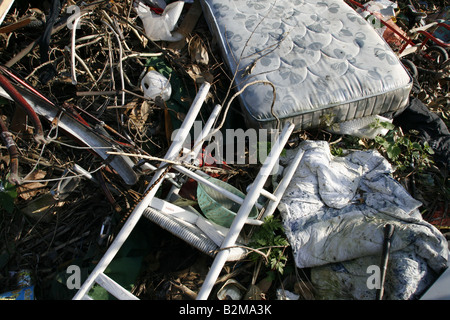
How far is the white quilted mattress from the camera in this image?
226 cm

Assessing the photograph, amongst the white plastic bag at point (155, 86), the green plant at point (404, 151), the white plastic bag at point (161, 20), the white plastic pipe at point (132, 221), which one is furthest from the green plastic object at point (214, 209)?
the white plastic bag at point (161, 20)

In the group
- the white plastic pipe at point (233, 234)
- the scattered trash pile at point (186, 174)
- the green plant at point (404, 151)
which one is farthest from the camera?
the green plant at point (404, 151)

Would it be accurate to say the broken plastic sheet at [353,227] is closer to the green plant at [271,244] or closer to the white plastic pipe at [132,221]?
the green plant at [271,244]

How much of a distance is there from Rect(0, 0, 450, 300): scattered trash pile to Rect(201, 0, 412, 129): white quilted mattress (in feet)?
0.09

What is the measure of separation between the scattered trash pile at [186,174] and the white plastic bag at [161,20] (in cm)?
1

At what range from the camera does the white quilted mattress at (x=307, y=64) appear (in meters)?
2.26

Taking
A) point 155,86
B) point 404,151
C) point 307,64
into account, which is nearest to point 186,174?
point 155,86

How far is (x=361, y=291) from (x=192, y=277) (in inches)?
36.1

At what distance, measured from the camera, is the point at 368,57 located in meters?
2.40

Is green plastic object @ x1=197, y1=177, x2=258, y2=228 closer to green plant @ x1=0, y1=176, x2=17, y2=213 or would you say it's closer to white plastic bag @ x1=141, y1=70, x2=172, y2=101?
white plastic bag @ x1=141, y1=70, x2=172, y2=101

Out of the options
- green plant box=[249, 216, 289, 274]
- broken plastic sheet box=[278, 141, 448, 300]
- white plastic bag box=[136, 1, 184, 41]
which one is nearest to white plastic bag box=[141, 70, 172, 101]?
white plastic bag box=[136, 1, 184, 41]

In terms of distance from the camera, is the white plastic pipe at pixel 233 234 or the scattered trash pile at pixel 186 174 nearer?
the white plastic pipe at pixel 233 234

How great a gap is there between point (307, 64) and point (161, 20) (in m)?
1.19

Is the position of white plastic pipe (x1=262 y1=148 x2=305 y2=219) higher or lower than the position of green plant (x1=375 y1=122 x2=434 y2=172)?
higher
